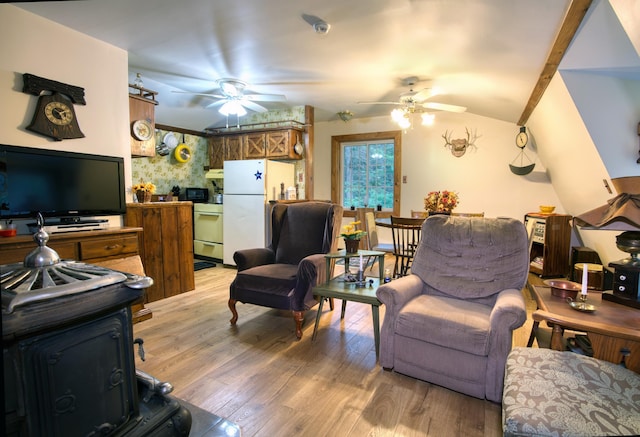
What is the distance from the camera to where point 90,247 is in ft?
9.05

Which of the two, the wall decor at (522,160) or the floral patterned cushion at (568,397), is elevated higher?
the wall decor at (522,160)

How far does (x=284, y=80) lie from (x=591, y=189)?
11.8ft

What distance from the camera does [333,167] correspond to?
6.50m

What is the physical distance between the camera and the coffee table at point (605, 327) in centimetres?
153

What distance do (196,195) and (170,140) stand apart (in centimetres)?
102

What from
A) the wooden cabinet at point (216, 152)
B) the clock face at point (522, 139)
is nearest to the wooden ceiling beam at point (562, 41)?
the clock face at point (522, 139)

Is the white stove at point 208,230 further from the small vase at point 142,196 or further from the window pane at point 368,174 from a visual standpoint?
the window pane at point 368,174

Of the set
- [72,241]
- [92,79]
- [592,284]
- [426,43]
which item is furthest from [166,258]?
[592,284]

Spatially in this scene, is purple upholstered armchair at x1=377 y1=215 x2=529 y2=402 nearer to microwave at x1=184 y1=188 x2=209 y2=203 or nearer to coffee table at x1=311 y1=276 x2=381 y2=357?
coffee table at x1=311 y1=276 x2=381 y2=357

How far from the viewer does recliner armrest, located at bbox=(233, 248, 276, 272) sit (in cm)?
309

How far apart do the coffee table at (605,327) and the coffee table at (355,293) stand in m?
0.99

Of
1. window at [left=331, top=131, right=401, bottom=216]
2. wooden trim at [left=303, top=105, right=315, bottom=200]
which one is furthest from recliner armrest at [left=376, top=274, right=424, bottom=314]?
window at [left=331, top=131, right=401, bottom=216]

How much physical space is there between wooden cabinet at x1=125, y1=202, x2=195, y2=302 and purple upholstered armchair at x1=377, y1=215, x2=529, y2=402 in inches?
101

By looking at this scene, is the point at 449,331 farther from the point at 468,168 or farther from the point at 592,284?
the point at 468,168
